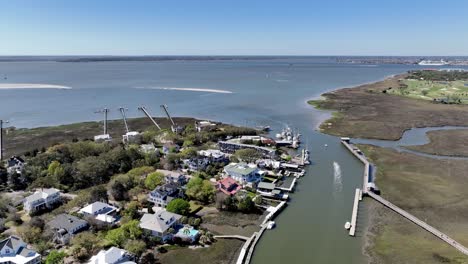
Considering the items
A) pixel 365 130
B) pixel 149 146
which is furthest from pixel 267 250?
pixel 365 130

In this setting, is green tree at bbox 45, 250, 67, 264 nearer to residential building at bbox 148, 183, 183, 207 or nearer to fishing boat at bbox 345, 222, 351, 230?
residential building at bbox 148, 183, 183, 207

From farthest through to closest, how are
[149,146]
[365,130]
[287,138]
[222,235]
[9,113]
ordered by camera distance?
1. [9,113]
2. [365,130]
3. [287,138]
4. [149,146]
5. [222,235]

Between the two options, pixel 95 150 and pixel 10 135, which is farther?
pixel 10 135

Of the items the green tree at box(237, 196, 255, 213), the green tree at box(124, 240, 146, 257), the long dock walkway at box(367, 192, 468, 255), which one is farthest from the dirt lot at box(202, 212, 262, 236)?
the long dock walkway at box(367, 192, 468, 255)

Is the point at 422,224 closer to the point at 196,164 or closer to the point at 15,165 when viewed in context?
the point at 196,164

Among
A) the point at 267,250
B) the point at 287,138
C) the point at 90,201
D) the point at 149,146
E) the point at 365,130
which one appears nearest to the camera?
the point at 267,250

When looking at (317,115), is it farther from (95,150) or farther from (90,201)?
(90,201)

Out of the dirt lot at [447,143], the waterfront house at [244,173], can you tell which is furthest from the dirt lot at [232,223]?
the dirt lot at [447,143]
